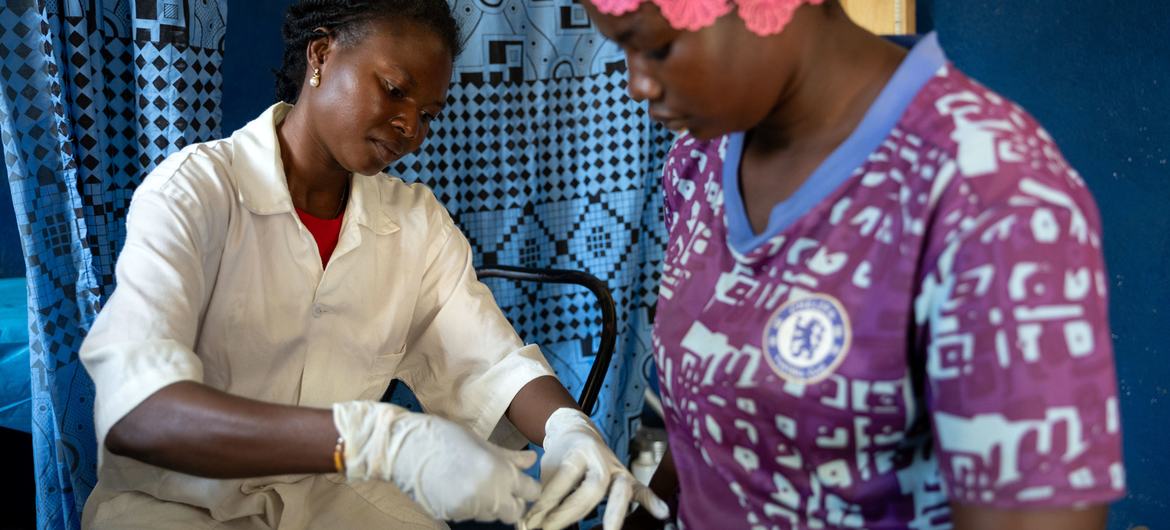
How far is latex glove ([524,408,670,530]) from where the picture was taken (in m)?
1.15

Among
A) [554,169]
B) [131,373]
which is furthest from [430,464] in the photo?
[554,169]

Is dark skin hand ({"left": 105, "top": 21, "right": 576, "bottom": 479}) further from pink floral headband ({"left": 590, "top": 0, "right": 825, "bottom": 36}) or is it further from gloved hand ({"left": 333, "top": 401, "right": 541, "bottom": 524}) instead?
pink floral headband ({"left": 590, "top": 0, "right": 825, "bottom": 36})

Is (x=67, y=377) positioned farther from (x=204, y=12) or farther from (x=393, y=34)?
(x=393, y=34)

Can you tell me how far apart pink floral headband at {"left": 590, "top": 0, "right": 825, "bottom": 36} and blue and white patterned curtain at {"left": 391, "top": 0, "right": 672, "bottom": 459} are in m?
1.41

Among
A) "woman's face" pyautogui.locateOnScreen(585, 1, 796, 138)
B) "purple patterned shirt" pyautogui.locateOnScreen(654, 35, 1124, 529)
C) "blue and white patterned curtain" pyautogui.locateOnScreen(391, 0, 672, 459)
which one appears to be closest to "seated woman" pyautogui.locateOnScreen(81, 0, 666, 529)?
"purple patterned shirt" pyautogui.locateOnScreen(654, 35, 1124, 529)

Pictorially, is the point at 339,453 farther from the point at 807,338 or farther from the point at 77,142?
the point at 77,142

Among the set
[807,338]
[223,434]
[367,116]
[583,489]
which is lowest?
[583,489]

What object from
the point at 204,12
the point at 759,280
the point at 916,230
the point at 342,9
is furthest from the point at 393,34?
the point at 916,230

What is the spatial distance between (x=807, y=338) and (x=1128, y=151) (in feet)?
4.49

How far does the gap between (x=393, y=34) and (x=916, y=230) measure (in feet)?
2.94

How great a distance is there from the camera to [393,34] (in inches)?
56.6

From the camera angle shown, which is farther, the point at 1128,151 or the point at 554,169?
the point at 554,169

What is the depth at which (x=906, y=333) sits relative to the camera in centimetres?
80

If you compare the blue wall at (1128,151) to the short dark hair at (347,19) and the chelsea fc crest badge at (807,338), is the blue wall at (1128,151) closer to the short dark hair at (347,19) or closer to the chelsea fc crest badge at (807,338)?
the short dark hair at (347,19)
